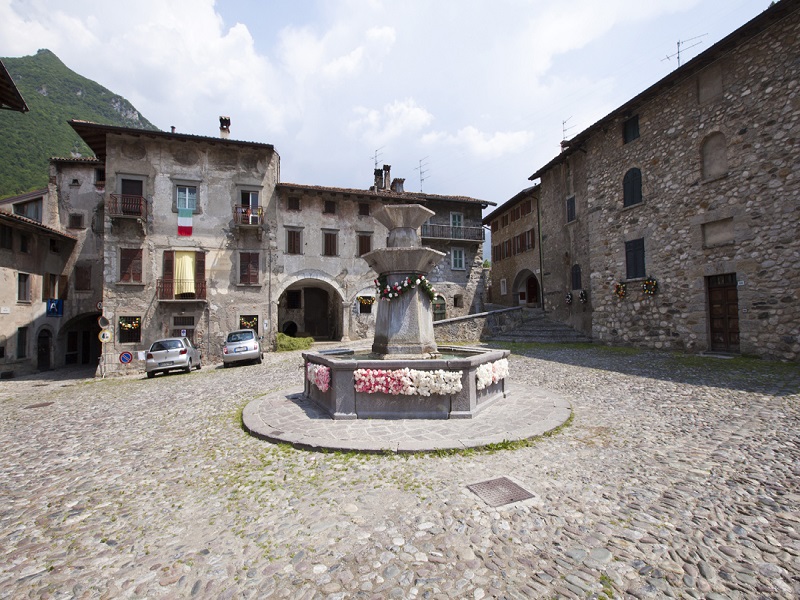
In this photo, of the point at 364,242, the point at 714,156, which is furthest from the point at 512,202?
the point at 714,156

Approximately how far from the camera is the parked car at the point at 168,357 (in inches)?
599

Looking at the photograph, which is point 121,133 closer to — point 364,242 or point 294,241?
point 294,241

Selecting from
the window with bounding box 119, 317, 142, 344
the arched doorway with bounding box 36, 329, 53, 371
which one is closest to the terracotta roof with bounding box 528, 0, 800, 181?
the window with bounding box 119, 317, 142, 344

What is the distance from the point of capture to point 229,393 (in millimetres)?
9727

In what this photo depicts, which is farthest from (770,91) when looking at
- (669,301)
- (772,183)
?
(669,301)

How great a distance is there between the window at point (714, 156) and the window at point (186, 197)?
975 inches

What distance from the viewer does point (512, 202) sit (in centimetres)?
2988

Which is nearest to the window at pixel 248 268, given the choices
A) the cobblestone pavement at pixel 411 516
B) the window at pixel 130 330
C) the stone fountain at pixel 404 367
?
the window at pixel 130 330

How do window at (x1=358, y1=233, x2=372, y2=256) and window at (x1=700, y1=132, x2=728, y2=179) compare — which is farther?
window at (x1=358, y1=233, x2=372, y2=256)

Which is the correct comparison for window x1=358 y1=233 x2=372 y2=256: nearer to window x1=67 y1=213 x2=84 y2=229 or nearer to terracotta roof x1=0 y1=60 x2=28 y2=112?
terracotta roof x1=0 y1=60 x2=28 y2=112

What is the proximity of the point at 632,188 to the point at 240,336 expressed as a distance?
63.0 ft

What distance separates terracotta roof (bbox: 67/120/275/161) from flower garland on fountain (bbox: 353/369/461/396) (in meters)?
20.9

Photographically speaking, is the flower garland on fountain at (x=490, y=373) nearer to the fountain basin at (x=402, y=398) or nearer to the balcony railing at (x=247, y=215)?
the fountain basin at (x=402, y=398)

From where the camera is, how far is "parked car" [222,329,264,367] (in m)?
16.6
